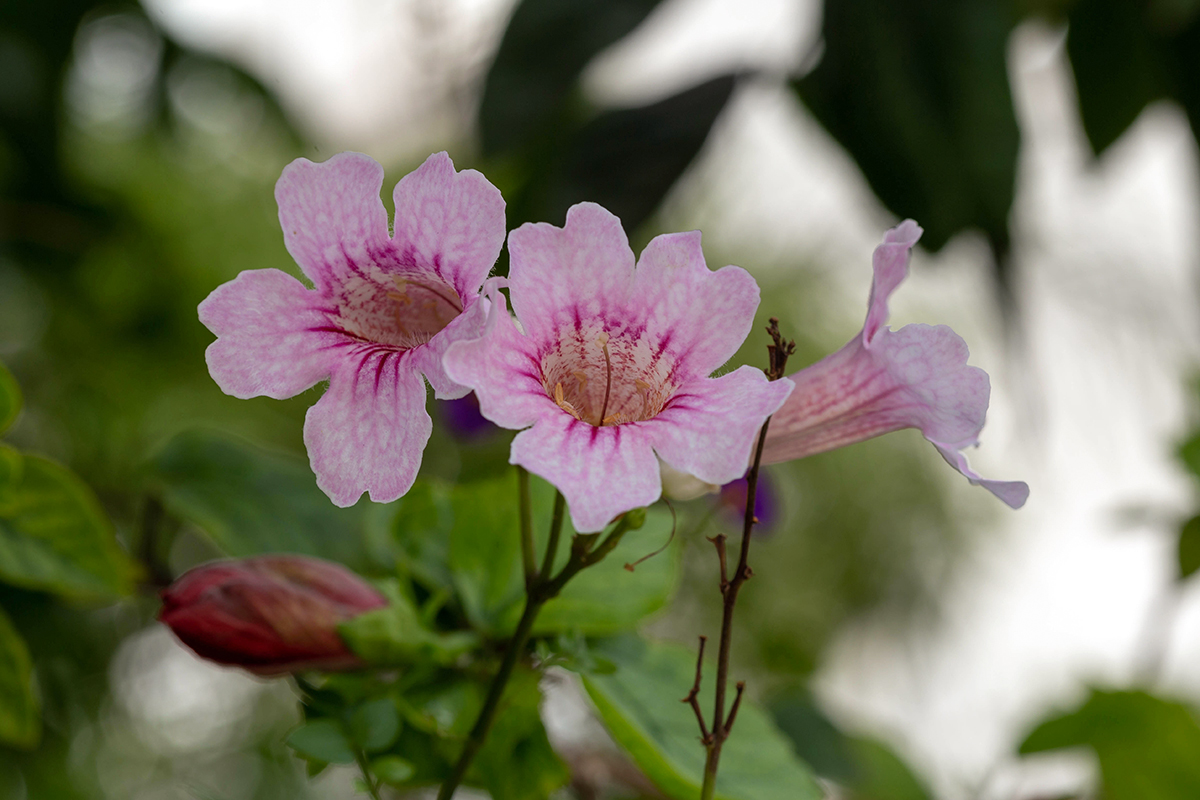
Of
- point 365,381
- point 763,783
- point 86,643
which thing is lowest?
point 86,643

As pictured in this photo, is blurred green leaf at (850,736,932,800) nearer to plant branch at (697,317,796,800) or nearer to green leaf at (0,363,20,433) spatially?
plant branch at (697,317,796,800)

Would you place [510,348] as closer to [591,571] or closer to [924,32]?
[591,571]

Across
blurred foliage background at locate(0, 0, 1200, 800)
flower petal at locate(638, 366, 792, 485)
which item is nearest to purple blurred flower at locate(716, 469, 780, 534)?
blurred foliage background at locate(0, 0, 1200, 800)

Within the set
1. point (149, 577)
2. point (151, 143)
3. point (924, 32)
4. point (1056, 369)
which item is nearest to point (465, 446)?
point (149, 577)

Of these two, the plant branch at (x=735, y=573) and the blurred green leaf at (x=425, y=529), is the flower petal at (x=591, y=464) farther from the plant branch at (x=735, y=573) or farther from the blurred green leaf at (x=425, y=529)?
the blurred green leaf at (x=425, y=529)

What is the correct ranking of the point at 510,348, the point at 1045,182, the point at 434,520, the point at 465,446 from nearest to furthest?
the point at 510,348, the point at 434,520, the point at 465,446, the point at 1045,182

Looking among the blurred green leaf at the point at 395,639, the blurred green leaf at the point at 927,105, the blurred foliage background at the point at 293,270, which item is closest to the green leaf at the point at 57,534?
the blurred foliage background at the point at 293,270
